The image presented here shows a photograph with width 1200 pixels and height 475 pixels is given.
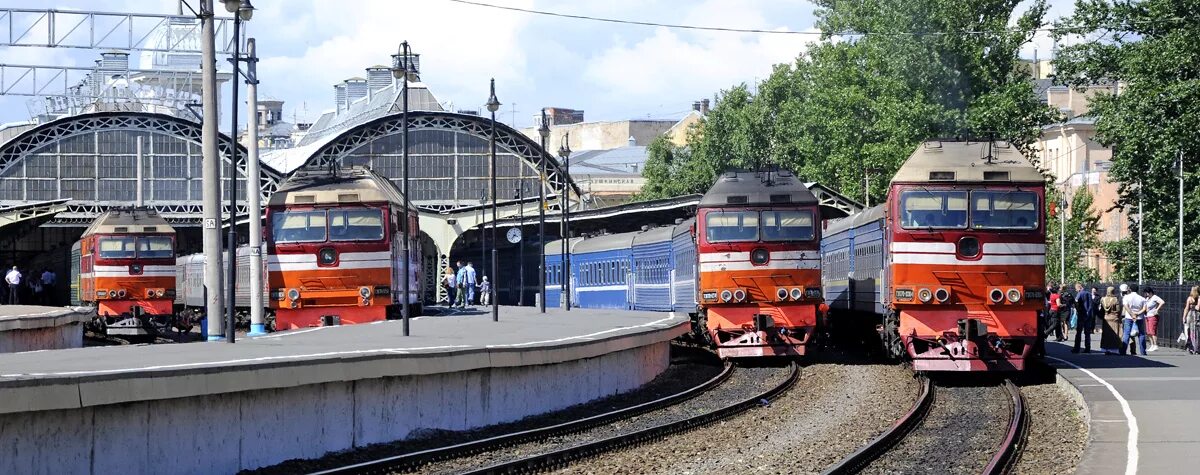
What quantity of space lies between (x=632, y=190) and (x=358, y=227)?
9986 cm

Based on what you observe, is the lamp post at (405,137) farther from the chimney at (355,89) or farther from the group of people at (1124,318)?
the chimney at (355,89)

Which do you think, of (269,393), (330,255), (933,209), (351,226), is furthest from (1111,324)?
(269,393)

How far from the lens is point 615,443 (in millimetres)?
16641

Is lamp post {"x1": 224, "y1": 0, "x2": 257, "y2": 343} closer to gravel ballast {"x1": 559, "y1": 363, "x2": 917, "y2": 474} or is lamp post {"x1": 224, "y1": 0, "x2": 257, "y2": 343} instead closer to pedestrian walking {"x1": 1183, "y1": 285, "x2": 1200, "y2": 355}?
gravel ballast {"x1": 559, "y1": 363, "x2": 917, "y2": 474}

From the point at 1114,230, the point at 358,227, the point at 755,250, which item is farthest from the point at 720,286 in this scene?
the point at 1114,230

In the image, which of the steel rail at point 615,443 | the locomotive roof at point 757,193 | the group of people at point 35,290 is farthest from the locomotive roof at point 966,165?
the group of people at point 35,290

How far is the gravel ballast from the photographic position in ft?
49.8

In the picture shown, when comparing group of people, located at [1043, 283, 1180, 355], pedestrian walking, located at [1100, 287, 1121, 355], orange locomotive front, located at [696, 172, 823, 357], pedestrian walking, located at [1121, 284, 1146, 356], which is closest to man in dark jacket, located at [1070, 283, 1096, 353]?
group of people, located at [1043, 283, 1180, 355]

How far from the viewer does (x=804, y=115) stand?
72938mm

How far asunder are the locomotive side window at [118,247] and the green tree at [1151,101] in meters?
29.0

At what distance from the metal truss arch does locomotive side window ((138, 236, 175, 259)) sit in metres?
32.0

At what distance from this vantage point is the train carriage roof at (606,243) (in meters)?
46.9

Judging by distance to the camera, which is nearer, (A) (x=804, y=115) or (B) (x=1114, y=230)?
(A) (x=804, y=115)

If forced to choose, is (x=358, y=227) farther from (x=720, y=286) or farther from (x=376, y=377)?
(x=376, y=377)
